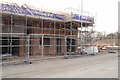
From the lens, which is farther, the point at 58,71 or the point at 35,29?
the point at 35,29

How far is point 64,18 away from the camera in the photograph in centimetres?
2342

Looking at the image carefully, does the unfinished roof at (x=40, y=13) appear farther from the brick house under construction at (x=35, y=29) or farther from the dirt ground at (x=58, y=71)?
the dirt ground at (x=58, y=71)

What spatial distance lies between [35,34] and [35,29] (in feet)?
7.81

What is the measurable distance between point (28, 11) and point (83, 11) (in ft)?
27.8

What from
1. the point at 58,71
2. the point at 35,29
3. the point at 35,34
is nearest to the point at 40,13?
the point at 35,34

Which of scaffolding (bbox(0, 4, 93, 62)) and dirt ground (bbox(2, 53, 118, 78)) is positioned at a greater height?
scaffolding (bbox(0, 4, 93, 62))

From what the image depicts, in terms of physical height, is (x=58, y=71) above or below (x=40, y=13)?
below

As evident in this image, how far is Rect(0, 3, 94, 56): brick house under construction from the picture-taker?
18.2 m

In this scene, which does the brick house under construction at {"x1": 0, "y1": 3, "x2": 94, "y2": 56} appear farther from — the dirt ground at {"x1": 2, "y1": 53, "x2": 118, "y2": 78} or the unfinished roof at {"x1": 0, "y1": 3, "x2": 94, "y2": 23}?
the dirt ground at {"x1": 2, "y1": 53, "x2": 118, "y2": 78}

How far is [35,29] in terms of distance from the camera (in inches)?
873

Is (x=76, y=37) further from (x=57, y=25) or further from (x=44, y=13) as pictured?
(x=44, y=13)

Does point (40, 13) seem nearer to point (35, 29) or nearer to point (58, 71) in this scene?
point (35, 29)

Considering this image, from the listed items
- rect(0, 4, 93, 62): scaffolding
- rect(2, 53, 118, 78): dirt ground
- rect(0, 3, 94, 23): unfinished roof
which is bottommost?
rect(2, 53, 118, 78): dirt ground

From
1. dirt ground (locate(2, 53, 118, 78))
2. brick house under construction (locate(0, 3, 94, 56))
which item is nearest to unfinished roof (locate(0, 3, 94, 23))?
brick house under construction (locate(0, 3, 94, 56))
